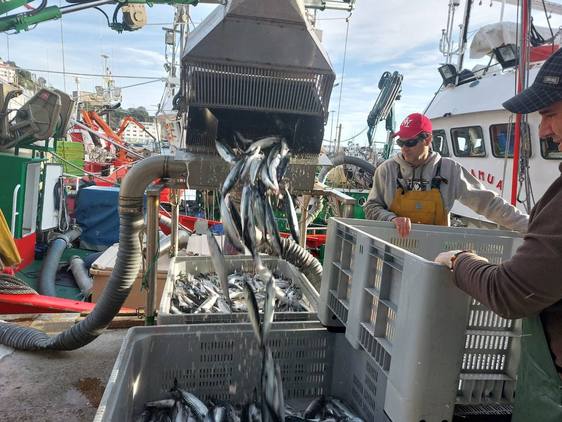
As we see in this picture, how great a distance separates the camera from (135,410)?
7.55 feet

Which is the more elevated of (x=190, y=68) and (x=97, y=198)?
(x=190, y=68)

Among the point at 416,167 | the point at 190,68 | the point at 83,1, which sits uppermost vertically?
the point at 83,1

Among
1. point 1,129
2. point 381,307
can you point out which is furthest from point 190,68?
point 1,129

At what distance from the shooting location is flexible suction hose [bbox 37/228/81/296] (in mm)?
6450

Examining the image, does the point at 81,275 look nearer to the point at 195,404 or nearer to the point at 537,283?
the point at 195,404

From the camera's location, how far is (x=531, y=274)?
132 cm

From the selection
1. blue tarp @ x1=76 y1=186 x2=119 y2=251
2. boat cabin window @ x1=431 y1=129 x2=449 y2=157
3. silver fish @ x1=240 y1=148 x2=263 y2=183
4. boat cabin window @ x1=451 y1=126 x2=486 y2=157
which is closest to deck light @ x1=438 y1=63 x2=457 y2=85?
boat cabin window @ x1=431 y1=129 x2=449 y2=157

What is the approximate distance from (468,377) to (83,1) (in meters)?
7.05

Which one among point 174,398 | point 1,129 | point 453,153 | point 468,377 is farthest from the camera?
point 453,153

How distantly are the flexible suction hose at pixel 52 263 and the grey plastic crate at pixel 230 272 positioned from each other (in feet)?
11.4

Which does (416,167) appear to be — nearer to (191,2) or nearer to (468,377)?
(468,377)

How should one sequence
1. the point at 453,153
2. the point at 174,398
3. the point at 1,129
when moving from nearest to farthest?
the point at 174,398 < the point at 1,129 < the point at 453,153

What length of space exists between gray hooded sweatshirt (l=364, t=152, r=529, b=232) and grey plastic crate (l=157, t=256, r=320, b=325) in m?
0.92

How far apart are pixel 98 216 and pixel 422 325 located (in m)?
8.64
